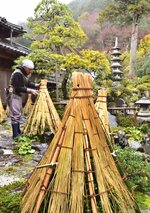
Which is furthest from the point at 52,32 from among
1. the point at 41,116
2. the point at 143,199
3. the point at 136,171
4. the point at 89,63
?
the point at 143,199

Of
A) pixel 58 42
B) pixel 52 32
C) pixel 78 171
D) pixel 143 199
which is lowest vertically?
pixel 143 199

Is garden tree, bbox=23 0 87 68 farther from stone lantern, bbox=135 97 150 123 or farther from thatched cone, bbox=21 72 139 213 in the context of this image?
thatched cone, bbox=21 72 139 213

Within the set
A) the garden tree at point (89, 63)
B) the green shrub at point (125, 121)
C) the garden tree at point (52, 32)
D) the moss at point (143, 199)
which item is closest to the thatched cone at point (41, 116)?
the moss at point (143, 199)

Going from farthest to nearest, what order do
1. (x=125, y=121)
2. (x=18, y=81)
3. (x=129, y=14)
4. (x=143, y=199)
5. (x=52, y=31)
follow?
1. (x=129, y=14)
2. (x=125, y=121)
3. (x=52, y=31)
4. (x=18, y=81)
5. (x=143, y=199)

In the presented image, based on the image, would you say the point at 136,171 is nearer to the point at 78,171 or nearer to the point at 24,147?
the point at 78,171

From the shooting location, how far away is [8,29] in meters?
12.4

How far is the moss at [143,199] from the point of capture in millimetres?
3005

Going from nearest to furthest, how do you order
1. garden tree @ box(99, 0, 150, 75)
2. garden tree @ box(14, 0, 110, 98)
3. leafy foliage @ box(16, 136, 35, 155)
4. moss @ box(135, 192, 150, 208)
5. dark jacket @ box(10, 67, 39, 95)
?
1. moss @ box(135, 192, 150, 208)
2. leafy foliage @ box(16, 136, 35, 155)
3. dark jacket @ box(10, 67, 39, 95)
4. garden tree @ box(14, 0, 110, 98)
5. garden tree @ box(99, 0, 150, 75)

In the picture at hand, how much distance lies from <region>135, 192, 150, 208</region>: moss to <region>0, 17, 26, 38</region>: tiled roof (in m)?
10.2

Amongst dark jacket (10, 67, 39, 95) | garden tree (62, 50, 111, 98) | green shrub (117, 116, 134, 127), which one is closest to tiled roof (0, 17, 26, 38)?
garden tree (62, 50, 111, 98)

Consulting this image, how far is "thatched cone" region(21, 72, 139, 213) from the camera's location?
2.06 m

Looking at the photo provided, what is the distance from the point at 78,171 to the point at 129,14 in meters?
18.0

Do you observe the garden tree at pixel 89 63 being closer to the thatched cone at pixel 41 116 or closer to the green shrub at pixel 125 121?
the green shrub at pixel 125 121

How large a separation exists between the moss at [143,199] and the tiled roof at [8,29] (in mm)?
10201
